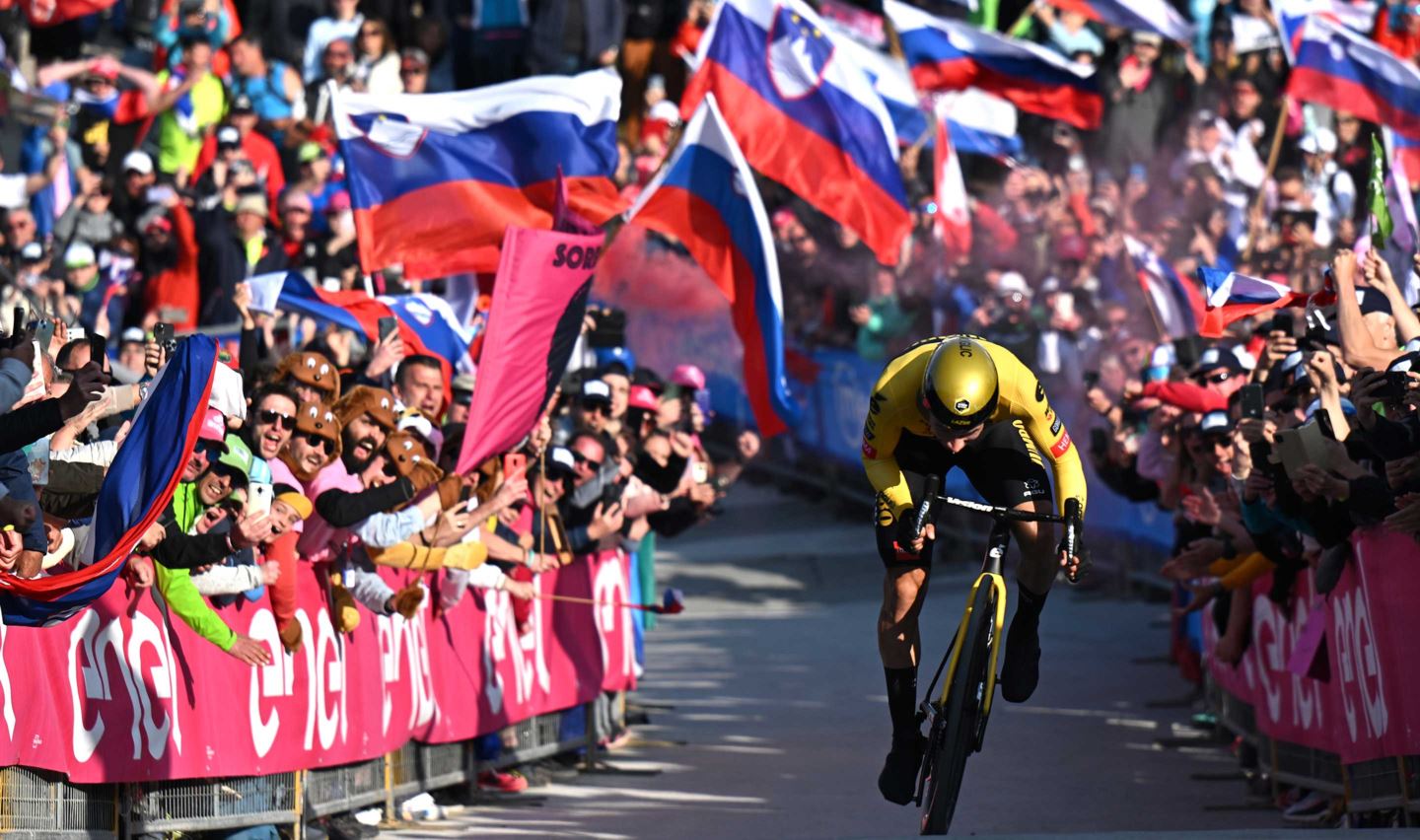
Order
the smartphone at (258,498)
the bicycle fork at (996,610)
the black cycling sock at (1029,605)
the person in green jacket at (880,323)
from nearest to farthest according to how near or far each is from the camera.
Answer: the bicycle fork at (996,610) → the black cycling sock at (1029,605) → the smartphone at (258,498) → the person in green jacket at (880,323)

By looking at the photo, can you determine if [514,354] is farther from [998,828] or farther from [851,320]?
[851,320]

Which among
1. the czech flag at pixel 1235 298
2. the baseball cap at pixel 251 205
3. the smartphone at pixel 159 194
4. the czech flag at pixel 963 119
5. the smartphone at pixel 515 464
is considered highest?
the czech flag at pixel 963 119

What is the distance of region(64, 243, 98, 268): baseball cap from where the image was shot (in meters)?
18.8

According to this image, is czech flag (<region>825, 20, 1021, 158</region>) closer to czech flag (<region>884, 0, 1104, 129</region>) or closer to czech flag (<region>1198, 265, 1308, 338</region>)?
czech flag (<region>884, 0, 1104, 129</region>)

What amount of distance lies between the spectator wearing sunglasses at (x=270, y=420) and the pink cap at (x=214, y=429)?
52 cm

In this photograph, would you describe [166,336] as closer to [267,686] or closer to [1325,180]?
[267,686]

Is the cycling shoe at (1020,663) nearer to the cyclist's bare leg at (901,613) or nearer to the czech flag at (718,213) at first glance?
the cyclist's bare leg at (901,613)

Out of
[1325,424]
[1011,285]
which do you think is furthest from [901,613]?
[1011,285]

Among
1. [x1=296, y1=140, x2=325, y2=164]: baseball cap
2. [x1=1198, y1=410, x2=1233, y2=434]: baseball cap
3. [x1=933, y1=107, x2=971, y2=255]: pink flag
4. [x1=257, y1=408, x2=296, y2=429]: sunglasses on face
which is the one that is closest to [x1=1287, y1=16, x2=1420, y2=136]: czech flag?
[x1=933, y1=107, x2=971, y2=255]: pink flag

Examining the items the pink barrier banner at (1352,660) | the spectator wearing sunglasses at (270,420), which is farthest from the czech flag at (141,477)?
the pink barrier banner at (1352,660)

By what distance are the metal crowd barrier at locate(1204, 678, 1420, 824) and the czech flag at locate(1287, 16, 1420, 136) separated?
5.44 m

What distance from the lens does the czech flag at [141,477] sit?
9.16m

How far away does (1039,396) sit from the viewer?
977 centimetres

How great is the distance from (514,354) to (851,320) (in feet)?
40.5
